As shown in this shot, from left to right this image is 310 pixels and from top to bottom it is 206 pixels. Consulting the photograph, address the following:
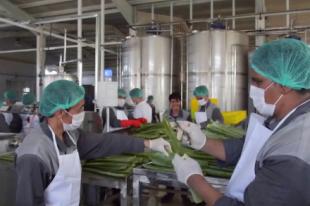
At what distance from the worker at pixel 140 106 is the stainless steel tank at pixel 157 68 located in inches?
13.5

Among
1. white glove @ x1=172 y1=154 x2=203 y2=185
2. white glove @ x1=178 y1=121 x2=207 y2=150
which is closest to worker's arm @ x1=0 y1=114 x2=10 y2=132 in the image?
white glove @ x1=178 y1=121 x2=207 y2=150

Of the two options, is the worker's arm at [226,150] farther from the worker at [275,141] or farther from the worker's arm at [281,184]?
the worker's arm at [281,184]

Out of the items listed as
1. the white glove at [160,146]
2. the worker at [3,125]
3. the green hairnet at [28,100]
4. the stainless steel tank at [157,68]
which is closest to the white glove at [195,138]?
the white glove at [160,146]

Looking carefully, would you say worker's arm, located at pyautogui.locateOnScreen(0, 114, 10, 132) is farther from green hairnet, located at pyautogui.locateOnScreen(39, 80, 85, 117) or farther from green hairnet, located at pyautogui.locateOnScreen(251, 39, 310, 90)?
green hairnet, located at pyautogui.locateOnScreen(251, 39, 310, 90)

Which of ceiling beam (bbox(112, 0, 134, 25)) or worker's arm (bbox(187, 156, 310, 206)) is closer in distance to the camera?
worker's arm (bbox(187, 156, 310, 206))

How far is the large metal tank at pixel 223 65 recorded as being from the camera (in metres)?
4.41

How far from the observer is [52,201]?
4.45 ft

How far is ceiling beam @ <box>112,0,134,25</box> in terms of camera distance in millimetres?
5691

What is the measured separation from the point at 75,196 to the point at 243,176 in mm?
766

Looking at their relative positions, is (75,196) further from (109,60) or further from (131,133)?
(109,60)

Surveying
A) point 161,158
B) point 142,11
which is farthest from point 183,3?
point 161,158

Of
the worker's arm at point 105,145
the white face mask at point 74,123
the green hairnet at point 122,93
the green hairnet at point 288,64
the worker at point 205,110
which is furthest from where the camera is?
the green hairnet at point 122,93

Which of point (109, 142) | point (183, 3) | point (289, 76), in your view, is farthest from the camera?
point (183, 3)

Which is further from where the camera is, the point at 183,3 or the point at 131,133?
the point at 183,3
